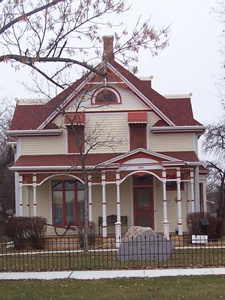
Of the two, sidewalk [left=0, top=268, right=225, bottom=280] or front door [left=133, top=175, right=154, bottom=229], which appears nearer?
sidewalk [left=0, top=268, right=225, bottom=280]

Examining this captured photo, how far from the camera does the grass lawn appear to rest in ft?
36.1

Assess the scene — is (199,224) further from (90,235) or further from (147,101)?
(147,101)

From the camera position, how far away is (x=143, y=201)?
25531 mm

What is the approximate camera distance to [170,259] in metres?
16.1

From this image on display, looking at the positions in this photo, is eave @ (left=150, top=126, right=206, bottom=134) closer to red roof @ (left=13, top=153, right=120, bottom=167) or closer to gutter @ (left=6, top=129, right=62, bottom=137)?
red roof @ (left=13, top=153, right=120, bottom=167)

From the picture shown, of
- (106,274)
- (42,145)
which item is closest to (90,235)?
(42,145)

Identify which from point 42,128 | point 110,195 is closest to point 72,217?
point 110,195

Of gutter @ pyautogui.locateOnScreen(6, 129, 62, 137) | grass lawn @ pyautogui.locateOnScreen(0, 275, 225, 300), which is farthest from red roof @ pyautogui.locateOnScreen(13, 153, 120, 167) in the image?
grass lawn @ pyautogui.locateOnScreen(0, 275, 225, 300)

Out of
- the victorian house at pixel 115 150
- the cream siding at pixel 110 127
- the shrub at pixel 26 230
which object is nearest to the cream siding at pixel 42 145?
the victorian house at pixel 115 150

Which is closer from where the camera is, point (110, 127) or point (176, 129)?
point (176, 129)

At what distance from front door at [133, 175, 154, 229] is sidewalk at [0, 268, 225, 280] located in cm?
1102

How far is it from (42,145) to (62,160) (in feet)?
4.76

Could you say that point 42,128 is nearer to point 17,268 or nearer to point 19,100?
point 19,100

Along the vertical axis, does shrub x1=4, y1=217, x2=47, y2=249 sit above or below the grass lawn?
above
